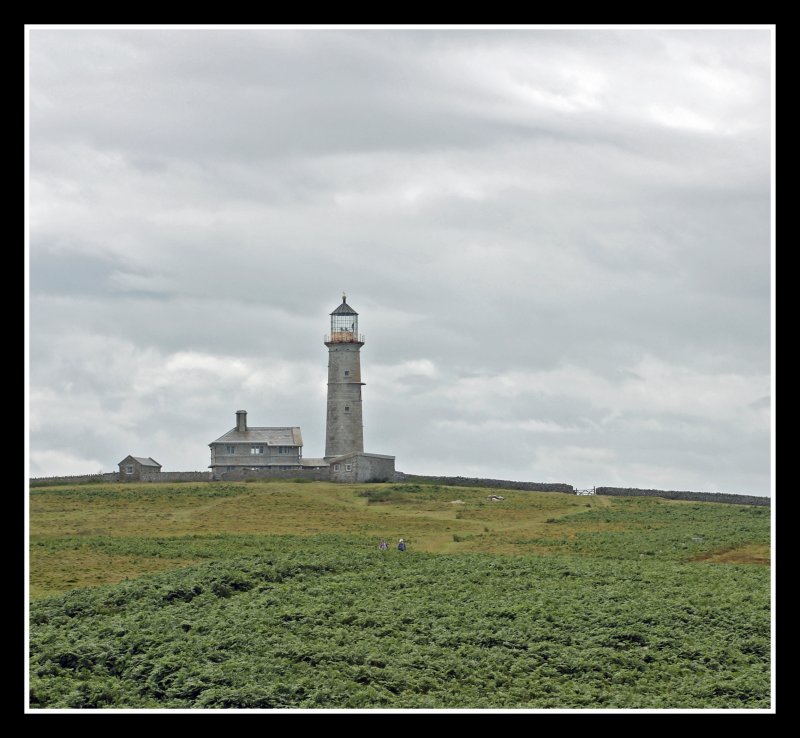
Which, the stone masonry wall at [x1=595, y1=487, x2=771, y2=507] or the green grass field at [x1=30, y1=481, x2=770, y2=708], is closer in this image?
the green grass field at [x1=30, y1=481, x2=770, y2=708]

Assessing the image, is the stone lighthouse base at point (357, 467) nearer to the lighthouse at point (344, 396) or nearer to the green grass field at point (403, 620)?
the lighthouse at point (344, 396)

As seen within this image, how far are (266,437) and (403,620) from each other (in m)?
59.7

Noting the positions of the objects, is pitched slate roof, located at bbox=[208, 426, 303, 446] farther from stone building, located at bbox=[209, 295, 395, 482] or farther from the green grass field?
the green grass field

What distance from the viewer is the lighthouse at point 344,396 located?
281 feet

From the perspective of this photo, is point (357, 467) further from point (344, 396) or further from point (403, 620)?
point (403, 620)

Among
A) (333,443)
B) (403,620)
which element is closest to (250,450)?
(333,443)

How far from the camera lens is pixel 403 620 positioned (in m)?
29.5

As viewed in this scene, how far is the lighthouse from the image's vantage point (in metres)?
85.6

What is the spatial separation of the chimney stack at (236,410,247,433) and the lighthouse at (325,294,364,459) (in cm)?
731

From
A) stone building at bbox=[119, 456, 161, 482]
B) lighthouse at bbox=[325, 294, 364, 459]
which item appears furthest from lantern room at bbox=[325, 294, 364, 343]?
stone building at bbox=[119, 456, 161, 482]
